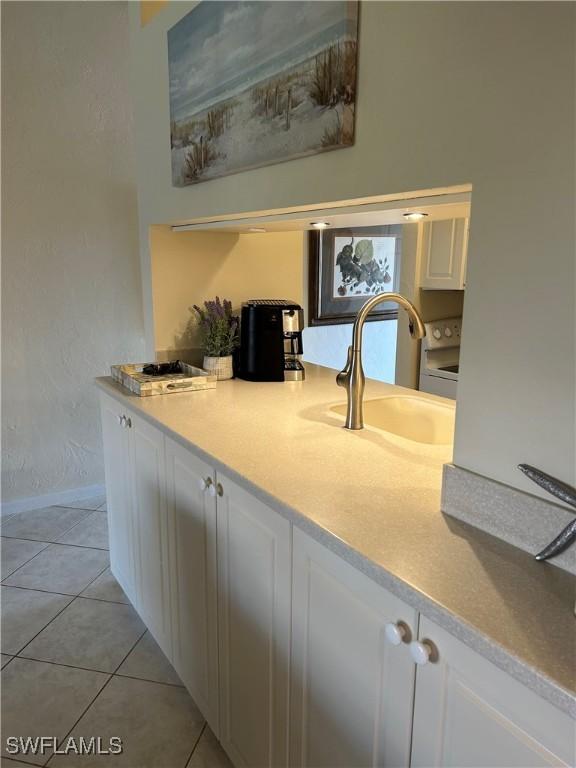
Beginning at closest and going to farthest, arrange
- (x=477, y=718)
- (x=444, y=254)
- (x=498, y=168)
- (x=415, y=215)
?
(x=477, y=718)
(x=498, y=168)
(x=415, y=215)
(x=444, y=254)

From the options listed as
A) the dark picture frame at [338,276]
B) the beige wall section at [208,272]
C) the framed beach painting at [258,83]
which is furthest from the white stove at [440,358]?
the framed beach painting at [258,83]

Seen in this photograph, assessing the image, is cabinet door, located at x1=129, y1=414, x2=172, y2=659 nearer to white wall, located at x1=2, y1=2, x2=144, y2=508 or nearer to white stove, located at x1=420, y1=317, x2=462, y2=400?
white wall, located at x1=2, y1=2, x2=144, y2=508

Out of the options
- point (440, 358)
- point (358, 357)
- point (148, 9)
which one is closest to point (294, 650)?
point (358, 357)

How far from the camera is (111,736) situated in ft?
5.67

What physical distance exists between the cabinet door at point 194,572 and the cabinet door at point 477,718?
74 centimetres

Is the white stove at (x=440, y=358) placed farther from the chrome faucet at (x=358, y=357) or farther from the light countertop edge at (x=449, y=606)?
the light countertop edge at (x=449, y=606)

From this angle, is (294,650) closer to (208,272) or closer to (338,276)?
(208,272)

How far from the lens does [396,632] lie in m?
0.91

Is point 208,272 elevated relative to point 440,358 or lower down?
elevated

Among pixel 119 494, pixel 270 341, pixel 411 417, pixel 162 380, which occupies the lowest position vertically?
pixel 119 494

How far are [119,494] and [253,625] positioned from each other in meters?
1.07

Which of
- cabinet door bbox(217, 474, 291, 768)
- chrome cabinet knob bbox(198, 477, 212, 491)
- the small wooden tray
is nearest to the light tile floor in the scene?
cabinet door bbox(217, 474, 291, 768)

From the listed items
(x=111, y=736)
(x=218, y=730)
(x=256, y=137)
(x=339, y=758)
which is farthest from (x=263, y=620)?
(x=256, y=137)

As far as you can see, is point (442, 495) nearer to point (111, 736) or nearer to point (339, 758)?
point (339, 758)
